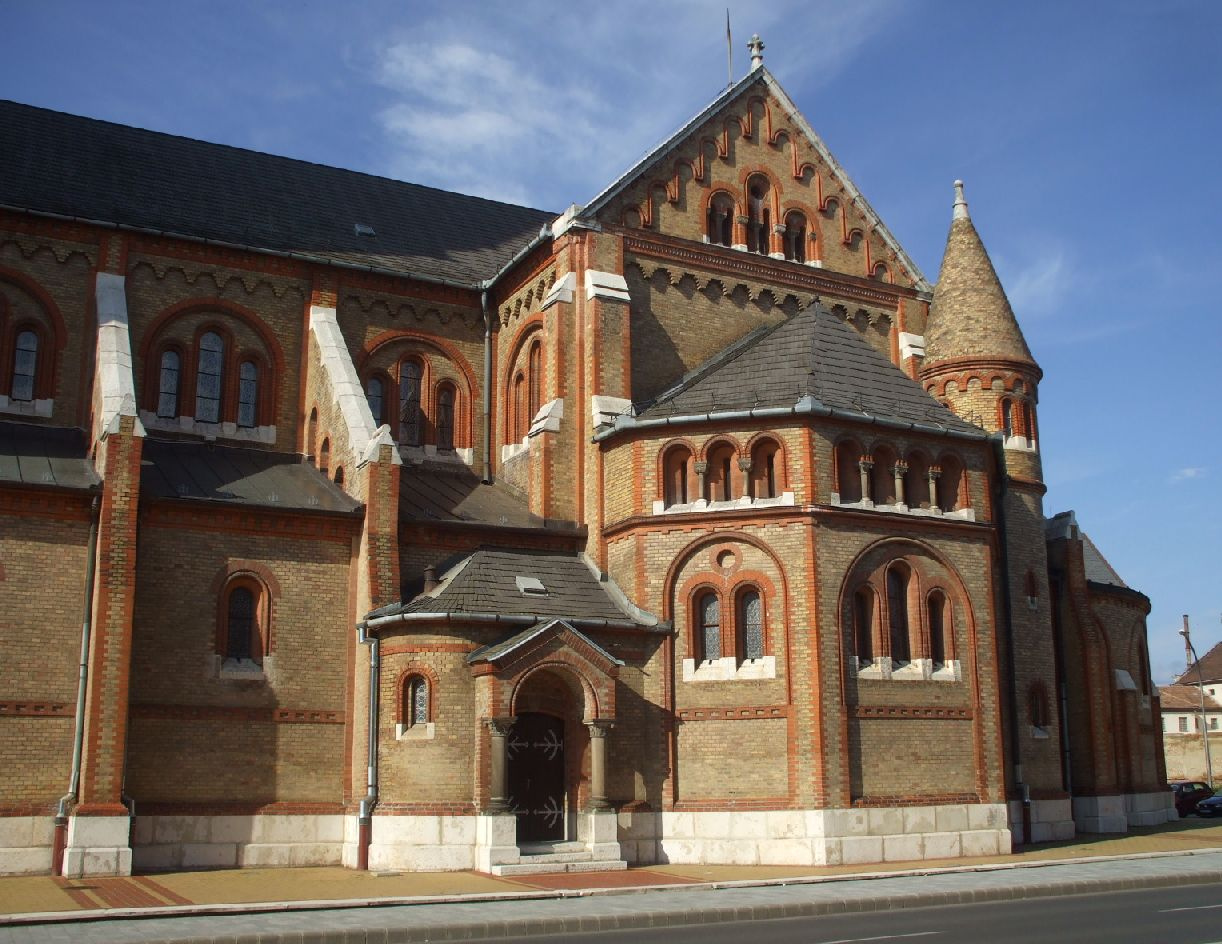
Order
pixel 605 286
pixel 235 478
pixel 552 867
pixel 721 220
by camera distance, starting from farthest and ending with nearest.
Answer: pixel 721 220 → pixel 605 286 → pixel 235 478 → pixel 552 867

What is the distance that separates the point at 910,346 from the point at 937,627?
9.17 meters

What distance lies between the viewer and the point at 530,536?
28.5m

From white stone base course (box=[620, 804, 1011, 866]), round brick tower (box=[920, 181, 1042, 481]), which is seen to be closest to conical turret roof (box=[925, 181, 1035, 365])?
round brick tower (box=[920, 181, 1042, 481])

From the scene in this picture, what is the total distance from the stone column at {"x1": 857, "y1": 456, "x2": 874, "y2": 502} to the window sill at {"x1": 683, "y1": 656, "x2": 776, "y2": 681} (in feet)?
12.9

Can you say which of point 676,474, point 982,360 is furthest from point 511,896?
point 982,360

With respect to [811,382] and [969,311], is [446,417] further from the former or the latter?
[969,311]

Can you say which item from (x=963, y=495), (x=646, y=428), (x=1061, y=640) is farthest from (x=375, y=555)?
(x=1061, y=640)

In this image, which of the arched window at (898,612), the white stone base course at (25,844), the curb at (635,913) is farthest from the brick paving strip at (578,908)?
the white stone base course at (25,844)

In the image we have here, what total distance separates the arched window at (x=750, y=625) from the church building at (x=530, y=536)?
0.11m

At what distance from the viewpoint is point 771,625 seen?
85.7ft

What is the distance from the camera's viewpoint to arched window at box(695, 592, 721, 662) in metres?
26.7

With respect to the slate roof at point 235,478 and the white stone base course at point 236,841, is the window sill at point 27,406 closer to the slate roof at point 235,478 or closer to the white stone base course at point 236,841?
the slate roof at point 235,478

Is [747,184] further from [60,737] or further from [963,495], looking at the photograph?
[60,737]

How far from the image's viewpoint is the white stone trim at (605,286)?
97.1 ft
